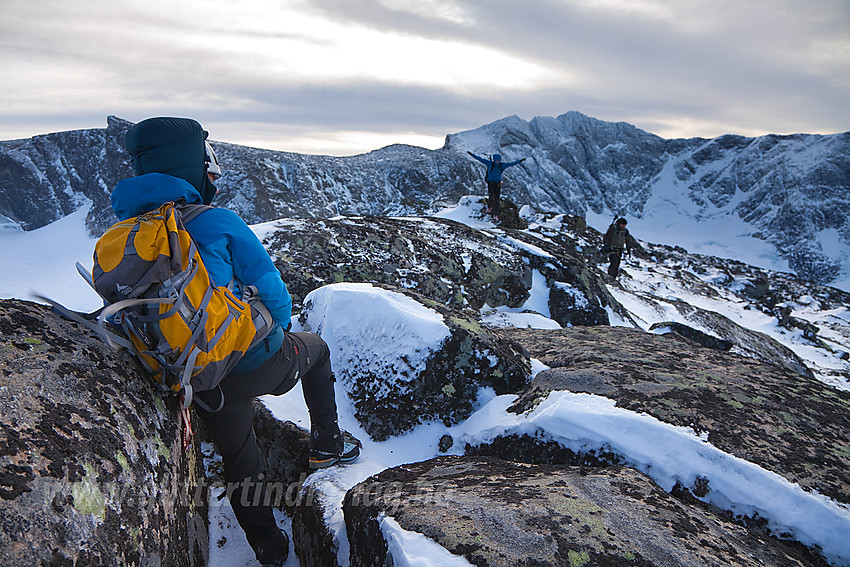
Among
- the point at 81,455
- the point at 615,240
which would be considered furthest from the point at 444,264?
the point at 615,240

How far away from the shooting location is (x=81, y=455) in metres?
2.58

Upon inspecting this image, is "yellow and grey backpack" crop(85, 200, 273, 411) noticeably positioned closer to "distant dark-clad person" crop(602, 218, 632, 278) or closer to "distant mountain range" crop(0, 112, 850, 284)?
"distant dark-clad person" crop(602, 218, 632, 278)

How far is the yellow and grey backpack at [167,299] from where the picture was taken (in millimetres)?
2951

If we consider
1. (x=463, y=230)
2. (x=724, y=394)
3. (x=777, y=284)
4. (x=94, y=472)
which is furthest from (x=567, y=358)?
(x=777, y=284)

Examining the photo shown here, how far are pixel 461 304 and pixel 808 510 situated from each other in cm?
885

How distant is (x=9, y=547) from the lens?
202 centimetres

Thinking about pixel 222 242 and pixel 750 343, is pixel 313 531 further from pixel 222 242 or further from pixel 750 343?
pixel 750 343

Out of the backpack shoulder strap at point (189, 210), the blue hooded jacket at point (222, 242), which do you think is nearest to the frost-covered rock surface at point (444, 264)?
the blue hooded jacket at point (222, 242)

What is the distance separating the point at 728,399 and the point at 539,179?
16615cm

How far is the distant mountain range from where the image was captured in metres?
70.1

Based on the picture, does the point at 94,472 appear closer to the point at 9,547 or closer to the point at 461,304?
the point at 9,547

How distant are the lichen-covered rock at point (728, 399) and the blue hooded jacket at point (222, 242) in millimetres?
3456

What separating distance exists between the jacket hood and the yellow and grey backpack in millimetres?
90

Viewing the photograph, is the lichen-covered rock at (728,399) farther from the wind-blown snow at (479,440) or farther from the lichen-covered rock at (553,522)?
the lichen-covered rock at (553,522)
